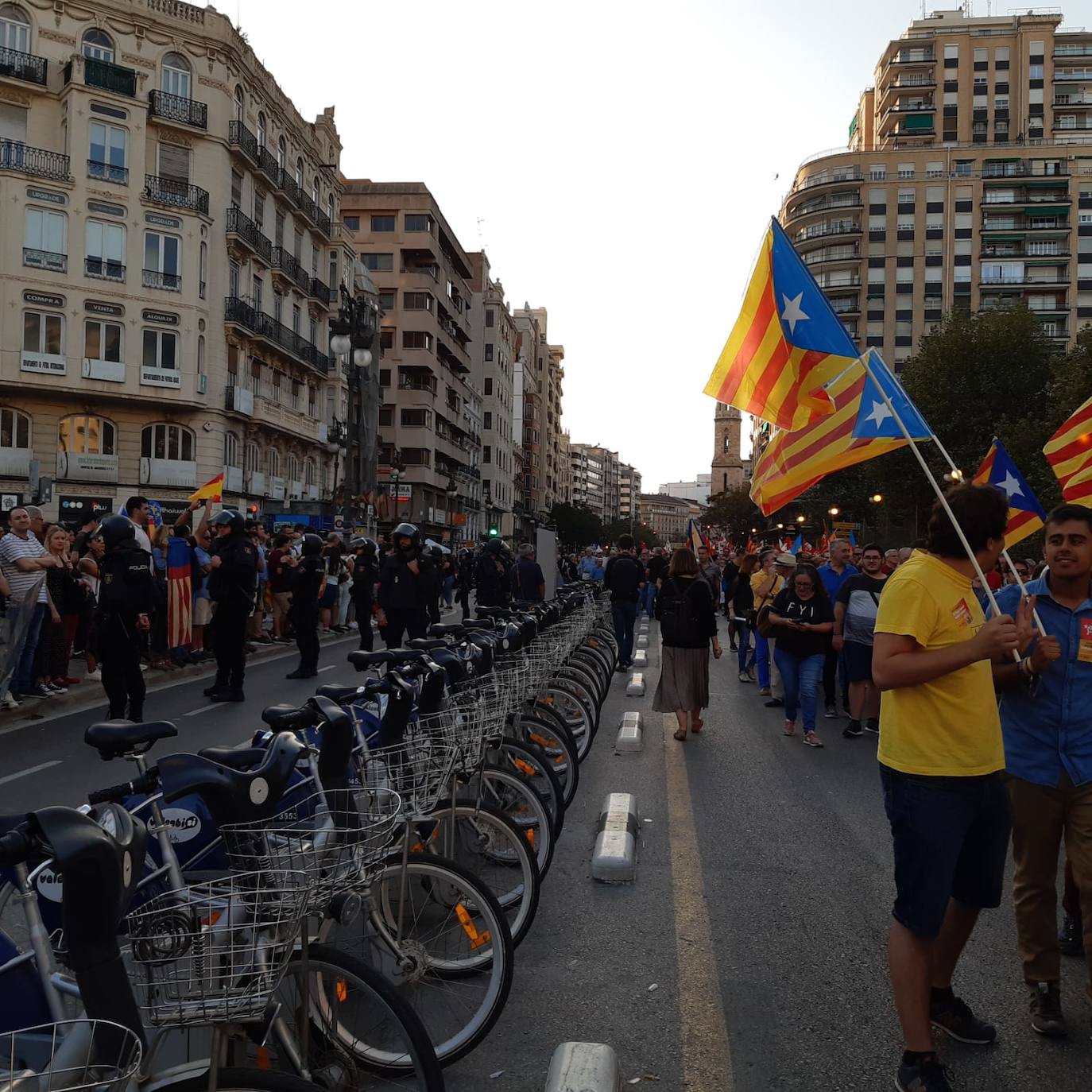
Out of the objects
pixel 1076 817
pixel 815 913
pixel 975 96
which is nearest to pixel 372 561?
pixel 815 913

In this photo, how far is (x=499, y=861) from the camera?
4.60m

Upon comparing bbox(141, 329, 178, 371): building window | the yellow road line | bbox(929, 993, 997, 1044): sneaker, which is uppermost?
bbox(141, 329, 178, 371): building window

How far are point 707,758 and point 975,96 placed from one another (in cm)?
10175

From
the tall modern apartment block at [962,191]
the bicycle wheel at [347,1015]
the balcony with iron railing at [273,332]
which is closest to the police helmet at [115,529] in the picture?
the bicycle wheel at [347,1015]

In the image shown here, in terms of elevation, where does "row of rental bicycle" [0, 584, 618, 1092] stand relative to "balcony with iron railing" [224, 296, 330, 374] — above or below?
below

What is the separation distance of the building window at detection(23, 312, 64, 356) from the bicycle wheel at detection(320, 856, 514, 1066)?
3619 centimetres

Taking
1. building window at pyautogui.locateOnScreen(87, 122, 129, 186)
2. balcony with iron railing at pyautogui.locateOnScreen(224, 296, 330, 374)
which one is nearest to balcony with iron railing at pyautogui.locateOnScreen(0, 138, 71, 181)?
building window at pyautogui.locateOnScreen(87, 122, 129, 186)

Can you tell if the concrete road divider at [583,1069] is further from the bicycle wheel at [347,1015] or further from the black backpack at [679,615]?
the black backpack at [679,615]

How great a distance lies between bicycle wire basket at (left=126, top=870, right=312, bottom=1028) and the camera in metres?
2.29

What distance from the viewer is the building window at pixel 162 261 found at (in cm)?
3759

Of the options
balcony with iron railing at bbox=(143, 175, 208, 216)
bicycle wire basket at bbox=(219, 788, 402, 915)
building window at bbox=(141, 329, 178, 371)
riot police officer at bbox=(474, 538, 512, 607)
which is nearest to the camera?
bicycle wire basket at bbox=(219, 788, 402, 915)

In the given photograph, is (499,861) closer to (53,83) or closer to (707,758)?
(707,758)

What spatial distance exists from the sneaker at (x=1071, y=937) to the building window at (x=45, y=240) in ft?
123

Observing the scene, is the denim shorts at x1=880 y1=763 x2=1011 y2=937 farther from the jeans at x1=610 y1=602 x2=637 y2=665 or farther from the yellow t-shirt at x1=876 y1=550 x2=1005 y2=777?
the jeans at x1=610 y1=602 x2=637 y2=665
